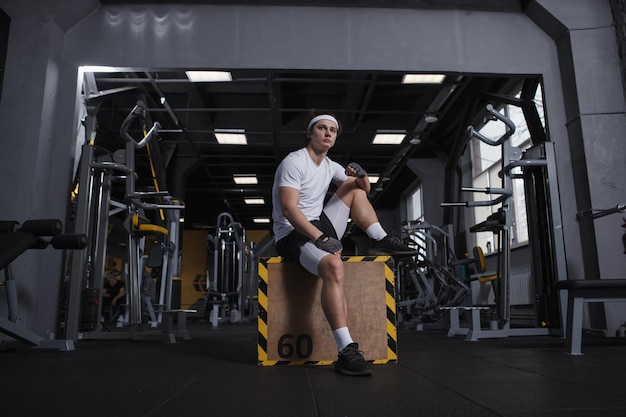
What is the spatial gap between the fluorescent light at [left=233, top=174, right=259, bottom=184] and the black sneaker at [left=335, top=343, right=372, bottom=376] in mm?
10382

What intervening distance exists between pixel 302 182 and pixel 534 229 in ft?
9.36

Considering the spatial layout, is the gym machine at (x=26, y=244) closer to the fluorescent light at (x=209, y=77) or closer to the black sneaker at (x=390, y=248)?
the black sneaker at (x=390, y=248)

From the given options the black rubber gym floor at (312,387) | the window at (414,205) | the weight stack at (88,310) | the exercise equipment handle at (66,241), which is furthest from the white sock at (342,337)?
the window at (414,205)

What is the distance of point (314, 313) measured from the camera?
242 centimetres

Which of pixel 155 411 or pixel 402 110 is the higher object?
pixel 402 110

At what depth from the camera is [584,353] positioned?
2754 millimetres

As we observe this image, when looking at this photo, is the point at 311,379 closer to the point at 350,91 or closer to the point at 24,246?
the point at 24,246

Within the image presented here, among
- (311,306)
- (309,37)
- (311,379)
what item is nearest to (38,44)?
(309,37)

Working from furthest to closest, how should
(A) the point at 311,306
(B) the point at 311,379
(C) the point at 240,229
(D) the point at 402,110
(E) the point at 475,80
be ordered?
(C) the point at 240,229
(D) the point at 402,110
(E) the point at 475,80
(A) the point at 311,306
(B) the point at 311,379

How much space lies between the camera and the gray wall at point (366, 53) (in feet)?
13.7

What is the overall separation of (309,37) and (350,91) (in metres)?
3.21

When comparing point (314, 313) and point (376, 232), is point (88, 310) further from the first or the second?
point (376, 232)

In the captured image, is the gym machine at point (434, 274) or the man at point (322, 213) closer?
the man at point (322, 213)

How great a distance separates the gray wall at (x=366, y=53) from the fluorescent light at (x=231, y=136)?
14.2ft
